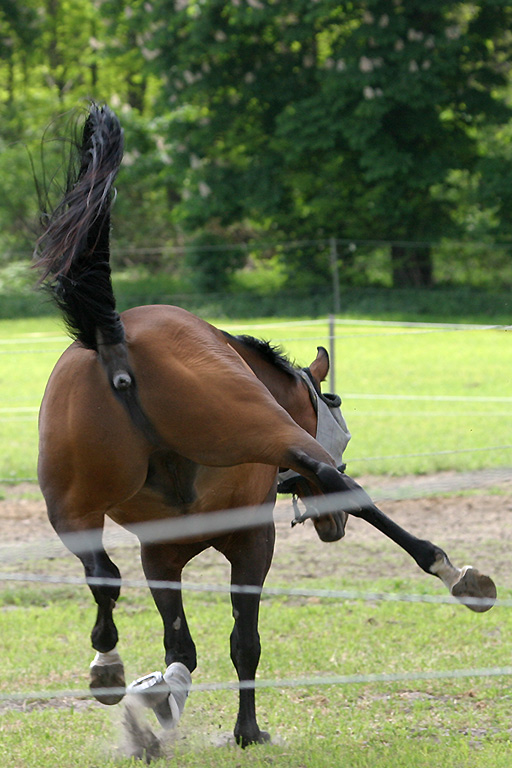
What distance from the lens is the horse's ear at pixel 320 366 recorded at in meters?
4.11

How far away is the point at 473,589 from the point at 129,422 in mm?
1267

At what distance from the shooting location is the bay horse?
2.96 m

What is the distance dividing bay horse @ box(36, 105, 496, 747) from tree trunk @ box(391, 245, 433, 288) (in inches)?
679

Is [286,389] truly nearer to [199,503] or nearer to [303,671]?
[199,503]

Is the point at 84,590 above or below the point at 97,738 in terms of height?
below

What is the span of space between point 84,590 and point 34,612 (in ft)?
1.84

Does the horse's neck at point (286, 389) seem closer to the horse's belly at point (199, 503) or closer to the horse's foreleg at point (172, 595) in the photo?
the horse's belly at point (199, 503)

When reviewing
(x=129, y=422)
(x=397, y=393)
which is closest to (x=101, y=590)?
(x=129, y=422)

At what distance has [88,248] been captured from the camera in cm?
304

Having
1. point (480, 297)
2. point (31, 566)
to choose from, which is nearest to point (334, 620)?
point (31, 566)

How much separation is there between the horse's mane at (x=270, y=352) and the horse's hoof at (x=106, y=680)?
1294 millimetres

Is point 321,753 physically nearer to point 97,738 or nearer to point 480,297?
point 97,738

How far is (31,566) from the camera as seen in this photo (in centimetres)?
632

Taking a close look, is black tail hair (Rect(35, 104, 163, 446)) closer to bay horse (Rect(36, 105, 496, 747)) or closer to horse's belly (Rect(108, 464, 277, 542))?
bay horse (Rect(36, 105, 496, 747))
